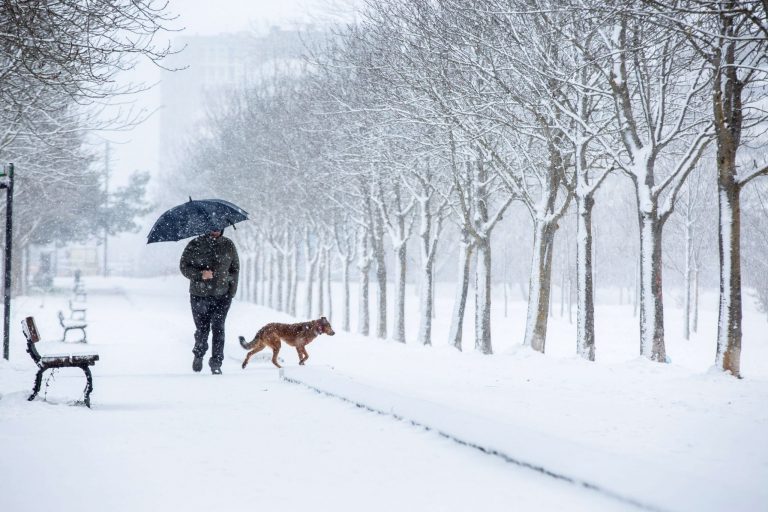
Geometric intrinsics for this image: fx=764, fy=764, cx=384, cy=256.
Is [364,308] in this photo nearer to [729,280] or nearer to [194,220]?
[194,220]

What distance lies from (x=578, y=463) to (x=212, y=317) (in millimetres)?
6740

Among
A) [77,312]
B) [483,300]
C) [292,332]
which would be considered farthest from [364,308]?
[292,332]

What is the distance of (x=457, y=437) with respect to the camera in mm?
6035

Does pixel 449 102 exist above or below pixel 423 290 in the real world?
above

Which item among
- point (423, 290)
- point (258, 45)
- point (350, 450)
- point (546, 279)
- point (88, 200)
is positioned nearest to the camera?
point (350, 450)

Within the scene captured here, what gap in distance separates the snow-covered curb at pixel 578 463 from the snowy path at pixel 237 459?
9cm

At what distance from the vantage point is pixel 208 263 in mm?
10406

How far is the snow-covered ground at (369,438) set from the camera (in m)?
4.56

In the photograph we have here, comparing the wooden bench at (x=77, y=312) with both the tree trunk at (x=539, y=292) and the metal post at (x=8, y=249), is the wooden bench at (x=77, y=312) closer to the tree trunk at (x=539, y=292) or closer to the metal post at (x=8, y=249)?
the metal post at (x=8, y=249)

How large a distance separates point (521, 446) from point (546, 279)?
1048cm

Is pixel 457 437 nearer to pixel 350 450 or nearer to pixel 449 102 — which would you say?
pixel 350 450

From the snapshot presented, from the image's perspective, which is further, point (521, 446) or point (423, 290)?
point (423, 290)

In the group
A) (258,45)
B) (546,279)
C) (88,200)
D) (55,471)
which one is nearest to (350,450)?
(55,471)

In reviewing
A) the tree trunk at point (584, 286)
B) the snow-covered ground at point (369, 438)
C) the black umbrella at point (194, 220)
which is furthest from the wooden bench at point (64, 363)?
the tree trunk at point (584, 286)
